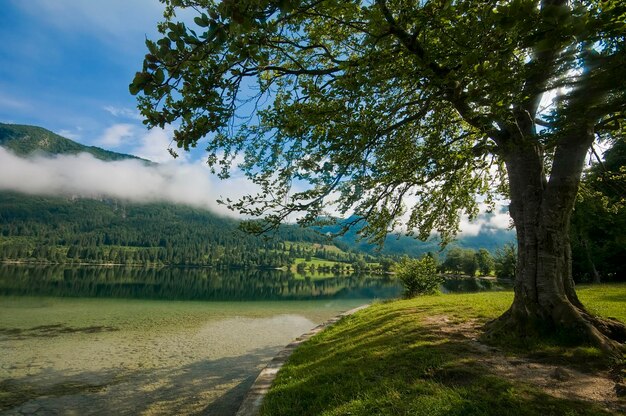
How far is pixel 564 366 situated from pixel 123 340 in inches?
886

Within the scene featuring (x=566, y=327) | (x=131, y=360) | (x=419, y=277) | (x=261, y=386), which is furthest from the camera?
(x=419, y=277)

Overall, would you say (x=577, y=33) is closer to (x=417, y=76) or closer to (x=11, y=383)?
(x=417, y=76)

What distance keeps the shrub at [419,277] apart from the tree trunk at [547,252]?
21.7 m

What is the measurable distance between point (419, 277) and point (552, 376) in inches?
1004

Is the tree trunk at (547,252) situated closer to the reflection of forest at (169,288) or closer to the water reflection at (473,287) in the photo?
the water reflection at (473,287)

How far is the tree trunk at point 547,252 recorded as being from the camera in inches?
385

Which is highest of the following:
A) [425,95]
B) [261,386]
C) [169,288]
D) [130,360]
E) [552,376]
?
[425,95]

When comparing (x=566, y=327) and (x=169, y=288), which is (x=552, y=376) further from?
(x=169, y=288)

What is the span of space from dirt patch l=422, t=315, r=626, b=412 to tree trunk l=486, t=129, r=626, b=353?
1.62 meters

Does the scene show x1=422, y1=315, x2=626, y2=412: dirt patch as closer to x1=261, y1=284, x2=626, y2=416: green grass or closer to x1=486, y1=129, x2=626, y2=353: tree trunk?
x1=261, y1=284, x2=626, y2=416: green grass

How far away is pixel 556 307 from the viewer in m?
9.87

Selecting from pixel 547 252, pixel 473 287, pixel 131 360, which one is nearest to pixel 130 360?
pixel 131 360

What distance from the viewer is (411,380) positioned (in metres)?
7.66

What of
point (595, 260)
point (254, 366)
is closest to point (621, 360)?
point (254, 366)
